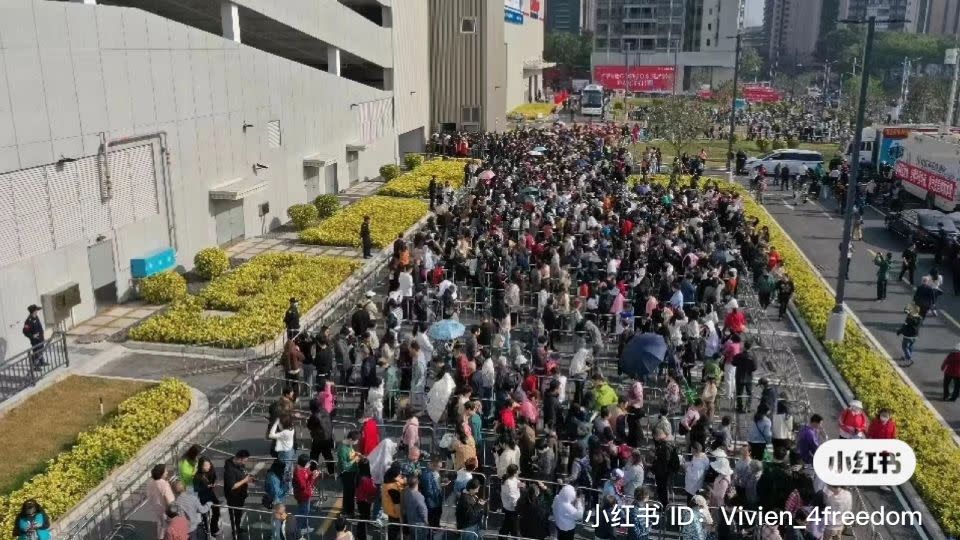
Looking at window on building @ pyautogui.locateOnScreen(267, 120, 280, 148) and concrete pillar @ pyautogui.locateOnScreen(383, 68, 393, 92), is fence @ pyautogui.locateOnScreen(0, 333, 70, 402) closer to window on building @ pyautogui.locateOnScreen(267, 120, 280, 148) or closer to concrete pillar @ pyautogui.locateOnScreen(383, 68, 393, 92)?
window on building @ pyautogui.locateOnScreen(267, 120, 280, 148)

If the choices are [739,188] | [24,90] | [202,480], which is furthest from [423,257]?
[739,188]

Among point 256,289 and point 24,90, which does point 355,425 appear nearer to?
point 256,289

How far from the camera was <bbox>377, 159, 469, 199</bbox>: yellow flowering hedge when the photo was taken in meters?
34.4

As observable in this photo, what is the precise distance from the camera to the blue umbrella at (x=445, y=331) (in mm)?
15102

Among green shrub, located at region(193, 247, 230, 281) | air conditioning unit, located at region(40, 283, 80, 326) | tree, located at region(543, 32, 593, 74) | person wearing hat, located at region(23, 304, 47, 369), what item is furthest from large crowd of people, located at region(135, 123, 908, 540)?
tree, located at region(543, 32, 593, 74)

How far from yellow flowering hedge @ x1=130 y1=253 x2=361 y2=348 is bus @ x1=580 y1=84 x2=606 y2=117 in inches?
2203

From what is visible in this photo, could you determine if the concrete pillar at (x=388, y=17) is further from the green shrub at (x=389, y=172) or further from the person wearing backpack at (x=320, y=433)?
the person wearing backpack at (x=320, y=433)

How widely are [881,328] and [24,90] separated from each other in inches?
810

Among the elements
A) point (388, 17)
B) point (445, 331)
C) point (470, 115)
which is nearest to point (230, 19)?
point (445, 331)

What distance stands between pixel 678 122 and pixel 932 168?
59.1 ft

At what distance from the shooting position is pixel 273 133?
28.2 metres

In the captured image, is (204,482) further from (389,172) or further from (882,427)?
(389,172)

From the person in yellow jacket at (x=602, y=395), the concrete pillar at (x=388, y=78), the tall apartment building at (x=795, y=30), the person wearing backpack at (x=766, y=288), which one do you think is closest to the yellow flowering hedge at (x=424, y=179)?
the concrete pillar at (x=388, y=78)

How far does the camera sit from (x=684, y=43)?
5138 inches
